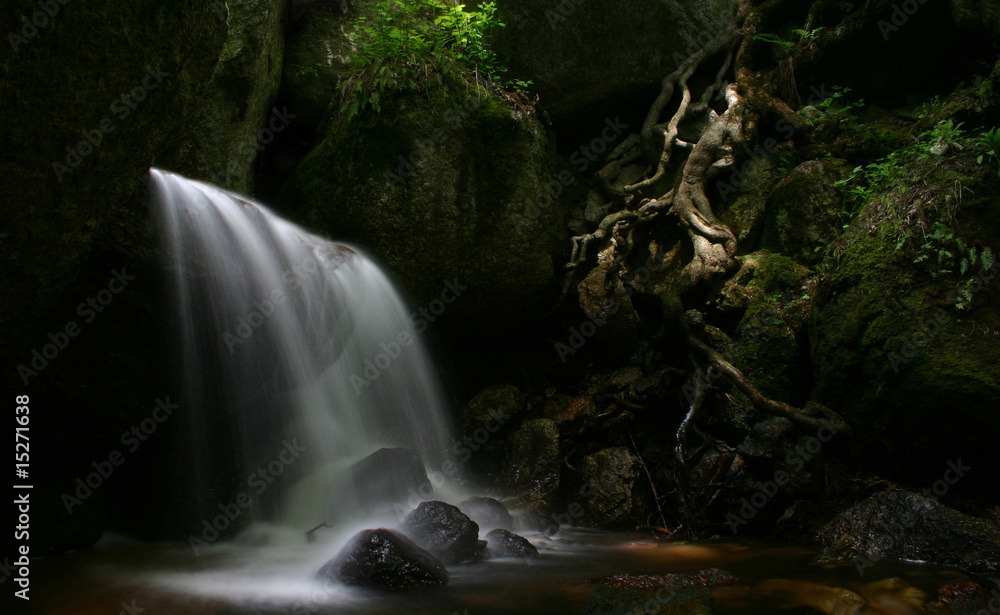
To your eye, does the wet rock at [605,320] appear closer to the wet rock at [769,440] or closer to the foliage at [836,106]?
the wet rock at [769,440]

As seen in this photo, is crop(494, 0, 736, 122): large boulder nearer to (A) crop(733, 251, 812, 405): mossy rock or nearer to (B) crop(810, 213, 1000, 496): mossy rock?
(A) crop(733, 251, 812, 405): mossy rock

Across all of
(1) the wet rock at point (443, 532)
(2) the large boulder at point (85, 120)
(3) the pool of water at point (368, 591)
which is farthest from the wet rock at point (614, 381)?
(2) the large boulder at point (85, 120)

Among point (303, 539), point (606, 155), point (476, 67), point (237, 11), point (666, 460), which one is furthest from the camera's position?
point (606, 155)

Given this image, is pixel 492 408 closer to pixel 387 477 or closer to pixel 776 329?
pixel 387 477

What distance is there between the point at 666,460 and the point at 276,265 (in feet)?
15.3

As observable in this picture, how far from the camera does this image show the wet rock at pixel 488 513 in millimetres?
5508

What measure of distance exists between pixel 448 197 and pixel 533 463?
3.55 m

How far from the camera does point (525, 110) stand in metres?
7.67

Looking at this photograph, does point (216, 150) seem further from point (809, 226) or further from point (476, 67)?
point (809, 226)

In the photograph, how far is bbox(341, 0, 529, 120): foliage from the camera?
6.77m

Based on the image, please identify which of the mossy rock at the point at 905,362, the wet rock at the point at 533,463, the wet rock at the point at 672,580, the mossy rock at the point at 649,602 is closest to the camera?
the mossy rock at the point at 649,602

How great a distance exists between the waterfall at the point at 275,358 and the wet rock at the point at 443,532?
3.91 ft

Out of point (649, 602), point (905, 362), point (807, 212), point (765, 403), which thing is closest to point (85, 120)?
point (649, 602)

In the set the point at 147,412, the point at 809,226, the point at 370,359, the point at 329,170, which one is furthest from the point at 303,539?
the point at 809,226
